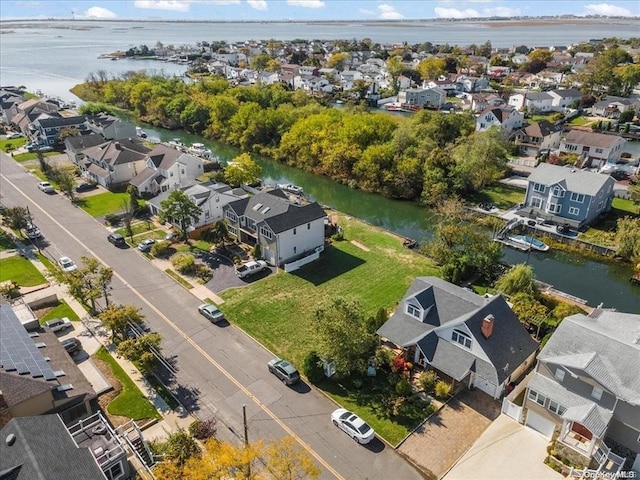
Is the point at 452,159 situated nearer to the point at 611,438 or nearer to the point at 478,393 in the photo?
the point at 478,393

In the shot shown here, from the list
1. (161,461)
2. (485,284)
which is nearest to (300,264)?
(485,284)

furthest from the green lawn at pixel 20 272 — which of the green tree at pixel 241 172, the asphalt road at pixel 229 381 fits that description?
the green tree at pixel 241 172

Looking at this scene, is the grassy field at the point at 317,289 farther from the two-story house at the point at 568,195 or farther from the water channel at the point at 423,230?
the two-story house at the point at 568,195

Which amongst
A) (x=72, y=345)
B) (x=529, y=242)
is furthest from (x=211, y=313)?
(x=529, y=242)

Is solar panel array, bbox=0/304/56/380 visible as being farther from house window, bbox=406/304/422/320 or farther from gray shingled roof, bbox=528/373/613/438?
gray shingled roof, bbox=528/373/613/438

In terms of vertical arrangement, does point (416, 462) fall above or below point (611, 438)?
below

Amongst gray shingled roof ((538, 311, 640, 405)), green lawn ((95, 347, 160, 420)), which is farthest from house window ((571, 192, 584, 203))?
green lawn ((95, 347, 160, 420))
